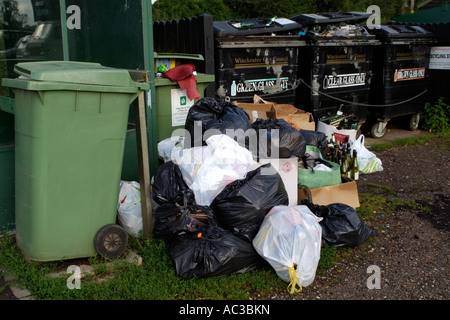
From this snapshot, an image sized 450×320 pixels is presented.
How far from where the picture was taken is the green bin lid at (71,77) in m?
2.66

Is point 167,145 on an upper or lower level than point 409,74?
lower

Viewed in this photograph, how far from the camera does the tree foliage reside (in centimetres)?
974

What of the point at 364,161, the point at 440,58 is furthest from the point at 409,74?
the point at 364,161

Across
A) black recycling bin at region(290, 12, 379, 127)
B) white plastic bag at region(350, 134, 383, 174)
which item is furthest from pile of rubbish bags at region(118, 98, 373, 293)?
black recycling bin at region(290, 12, 379, 127)

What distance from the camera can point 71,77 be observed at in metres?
2.74

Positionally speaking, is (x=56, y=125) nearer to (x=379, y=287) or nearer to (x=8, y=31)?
(x=8, y=31)

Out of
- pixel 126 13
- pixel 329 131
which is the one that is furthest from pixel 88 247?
pixel 329 131

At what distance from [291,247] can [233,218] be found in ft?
1.62

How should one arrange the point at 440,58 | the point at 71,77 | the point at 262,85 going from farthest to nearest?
the point at 440,58 → the point at 262,85 → the point at 71,77

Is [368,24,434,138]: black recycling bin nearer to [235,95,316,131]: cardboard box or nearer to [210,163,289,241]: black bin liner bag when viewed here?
[235,95,316,131]: cardboard box

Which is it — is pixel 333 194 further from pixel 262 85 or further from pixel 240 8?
pixel 240 8

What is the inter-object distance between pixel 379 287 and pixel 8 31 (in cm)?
356

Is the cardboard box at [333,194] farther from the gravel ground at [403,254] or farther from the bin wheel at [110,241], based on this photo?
the bin wheel at [110,241]

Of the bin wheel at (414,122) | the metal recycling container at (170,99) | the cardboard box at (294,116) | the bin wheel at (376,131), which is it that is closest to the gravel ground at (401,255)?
the cardboard box at (294,116)
